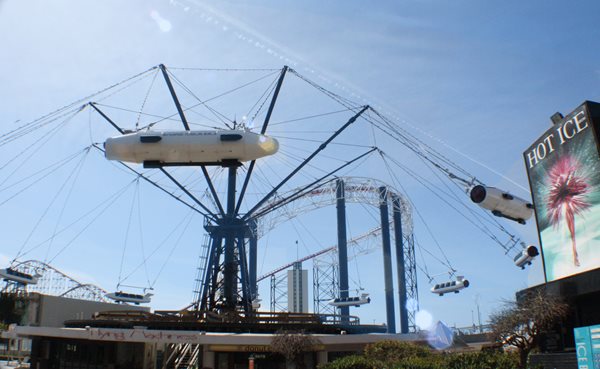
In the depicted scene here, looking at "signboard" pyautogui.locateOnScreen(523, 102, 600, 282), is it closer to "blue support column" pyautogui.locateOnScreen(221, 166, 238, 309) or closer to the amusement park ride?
the amusement park ride

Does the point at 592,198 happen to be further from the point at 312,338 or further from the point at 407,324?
the point at 407,324

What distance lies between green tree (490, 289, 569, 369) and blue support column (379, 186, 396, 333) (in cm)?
4355

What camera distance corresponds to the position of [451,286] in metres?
53.8

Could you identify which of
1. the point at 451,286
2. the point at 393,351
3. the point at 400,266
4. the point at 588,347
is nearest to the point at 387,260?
the point at 400,266

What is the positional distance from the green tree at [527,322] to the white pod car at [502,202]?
29.1 ft

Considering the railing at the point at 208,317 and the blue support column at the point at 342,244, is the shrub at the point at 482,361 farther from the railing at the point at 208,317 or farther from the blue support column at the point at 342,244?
the blue support column at the point at 342,244

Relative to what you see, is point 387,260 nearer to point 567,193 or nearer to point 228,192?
point 228,192

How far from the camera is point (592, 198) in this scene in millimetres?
25844

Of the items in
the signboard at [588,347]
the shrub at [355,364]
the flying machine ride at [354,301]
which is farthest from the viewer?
the flying machine ride at [354,301]

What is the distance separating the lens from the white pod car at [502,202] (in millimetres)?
33656

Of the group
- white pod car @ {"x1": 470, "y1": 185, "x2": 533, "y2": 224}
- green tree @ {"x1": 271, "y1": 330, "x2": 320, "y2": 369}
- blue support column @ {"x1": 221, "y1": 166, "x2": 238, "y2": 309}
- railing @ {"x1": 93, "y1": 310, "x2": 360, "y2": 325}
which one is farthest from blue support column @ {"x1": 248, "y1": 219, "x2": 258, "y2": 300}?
white pod car @ {"x1": 470, "y1": 185, "x2": 533, "y2": 224}

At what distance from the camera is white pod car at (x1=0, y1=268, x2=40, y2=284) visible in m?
43.9

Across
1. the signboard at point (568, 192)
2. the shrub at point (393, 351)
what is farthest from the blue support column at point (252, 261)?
the signboard at point (568, 192)

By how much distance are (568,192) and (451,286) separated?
2792 cm
